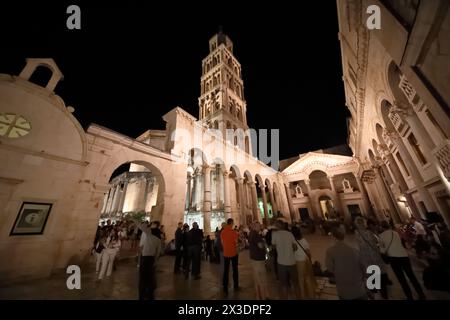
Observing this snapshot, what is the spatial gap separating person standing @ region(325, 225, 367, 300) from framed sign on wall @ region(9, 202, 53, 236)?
860cm

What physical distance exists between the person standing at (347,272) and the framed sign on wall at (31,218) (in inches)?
338

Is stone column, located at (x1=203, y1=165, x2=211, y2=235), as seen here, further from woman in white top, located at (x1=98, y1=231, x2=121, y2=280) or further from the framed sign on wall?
the framed sign on wall

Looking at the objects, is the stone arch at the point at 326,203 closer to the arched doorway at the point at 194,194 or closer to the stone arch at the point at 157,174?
the arched doorway at the point at 194,194

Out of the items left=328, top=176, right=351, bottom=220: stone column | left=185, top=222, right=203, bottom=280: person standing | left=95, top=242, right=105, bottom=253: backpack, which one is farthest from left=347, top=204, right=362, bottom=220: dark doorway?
left=95, top=242, right=105, bottom=253: backpack

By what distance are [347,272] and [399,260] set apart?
96.2 inches

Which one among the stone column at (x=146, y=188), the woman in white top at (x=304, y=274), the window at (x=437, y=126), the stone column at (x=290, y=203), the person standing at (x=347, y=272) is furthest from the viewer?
the stone column at (x=290, y=203)

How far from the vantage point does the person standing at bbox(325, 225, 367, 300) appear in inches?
92.0

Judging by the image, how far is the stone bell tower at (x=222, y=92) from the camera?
25.4m

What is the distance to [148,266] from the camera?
3895 millimetres

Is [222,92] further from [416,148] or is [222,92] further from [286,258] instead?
[286,258]

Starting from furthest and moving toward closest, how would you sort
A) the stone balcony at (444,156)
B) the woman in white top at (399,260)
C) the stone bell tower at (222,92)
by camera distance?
the stone bell tower at (222,92) → the stone balcony at (444,156) → the woman in white top at (399,260)

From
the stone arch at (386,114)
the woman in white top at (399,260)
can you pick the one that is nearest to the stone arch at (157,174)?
the woman in white top at (399,260)
